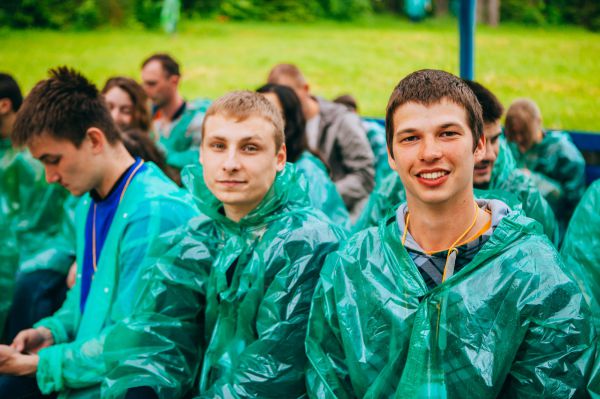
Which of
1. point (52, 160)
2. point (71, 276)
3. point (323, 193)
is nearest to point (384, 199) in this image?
point (323, 193)

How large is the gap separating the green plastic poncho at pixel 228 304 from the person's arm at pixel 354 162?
186cm

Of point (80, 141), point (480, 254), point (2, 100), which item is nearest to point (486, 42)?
point (2, 100)

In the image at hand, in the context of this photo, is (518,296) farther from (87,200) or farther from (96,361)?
(87,200)

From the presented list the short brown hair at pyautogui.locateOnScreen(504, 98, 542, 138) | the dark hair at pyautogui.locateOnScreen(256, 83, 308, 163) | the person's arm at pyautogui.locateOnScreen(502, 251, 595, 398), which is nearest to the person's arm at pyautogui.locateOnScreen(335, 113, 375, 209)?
the dark hair at pyautogui.locateOnScreen(256, 83, 308, 163)

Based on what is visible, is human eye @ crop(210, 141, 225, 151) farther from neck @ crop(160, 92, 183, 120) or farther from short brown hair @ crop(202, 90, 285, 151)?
neck @ crop(160, 92, 183, 120)

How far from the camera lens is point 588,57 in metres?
5.64

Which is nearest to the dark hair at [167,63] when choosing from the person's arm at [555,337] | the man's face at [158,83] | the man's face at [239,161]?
the man's face at [158,83]

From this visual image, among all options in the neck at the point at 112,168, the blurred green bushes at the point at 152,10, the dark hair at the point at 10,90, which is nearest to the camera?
the neck at the point at 112,168

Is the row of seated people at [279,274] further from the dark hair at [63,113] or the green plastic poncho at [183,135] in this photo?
the green plastic poncho at [183,135]

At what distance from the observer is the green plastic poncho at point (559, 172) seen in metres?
3.56

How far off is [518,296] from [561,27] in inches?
200

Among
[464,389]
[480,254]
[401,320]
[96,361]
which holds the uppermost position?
[480,254]

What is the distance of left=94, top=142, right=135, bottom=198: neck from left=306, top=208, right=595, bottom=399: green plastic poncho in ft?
4.22

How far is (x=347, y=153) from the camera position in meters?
4.17
